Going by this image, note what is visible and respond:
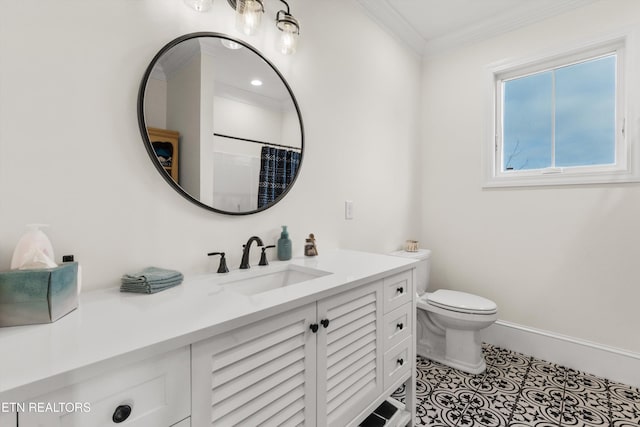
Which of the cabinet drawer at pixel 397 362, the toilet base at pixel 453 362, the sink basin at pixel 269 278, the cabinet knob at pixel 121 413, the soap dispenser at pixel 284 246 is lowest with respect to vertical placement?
the toilet base at pixel 453 362

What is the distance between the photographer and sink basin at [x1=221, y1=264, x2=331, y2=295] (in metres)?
1.24

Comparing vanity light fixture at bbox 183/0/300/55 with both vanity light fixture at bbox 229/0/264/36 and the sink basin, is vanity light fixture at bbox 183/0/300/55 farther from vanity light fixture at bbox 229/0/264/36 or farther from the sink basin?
the sink basin

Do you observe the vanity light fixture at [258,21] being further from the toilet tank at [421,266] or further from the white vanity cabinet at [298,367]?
the toilet tank at [421,266]

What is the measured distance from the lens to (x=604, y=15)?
6.47 feet

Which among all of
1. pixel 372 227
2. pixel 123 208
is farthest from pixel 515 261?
pixel 123 208

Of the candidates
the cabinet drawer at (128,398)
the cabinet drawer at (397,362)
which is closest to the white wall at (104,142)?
the cabinet drawer at (128,398)

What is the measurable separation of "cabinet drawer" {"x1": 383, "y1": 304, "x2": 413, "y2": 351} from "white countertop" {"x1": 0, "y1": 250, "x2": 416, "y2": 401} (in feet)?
1.18

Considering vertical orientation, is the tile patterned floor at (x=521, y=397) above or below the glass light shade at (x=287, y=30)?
below

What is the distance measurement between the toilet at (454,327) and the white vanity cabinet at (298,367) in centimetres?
94

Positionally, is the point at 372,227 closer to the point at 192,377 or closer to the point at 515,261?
the point at 515,261

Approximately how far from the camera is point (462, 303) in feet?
6.66

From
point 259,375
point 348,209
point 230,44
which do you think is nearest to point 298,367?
point 259,375

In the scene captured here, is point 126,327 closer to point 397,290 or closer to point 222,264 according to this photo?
point 222,264

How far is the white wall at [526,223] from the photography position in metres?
1.93
